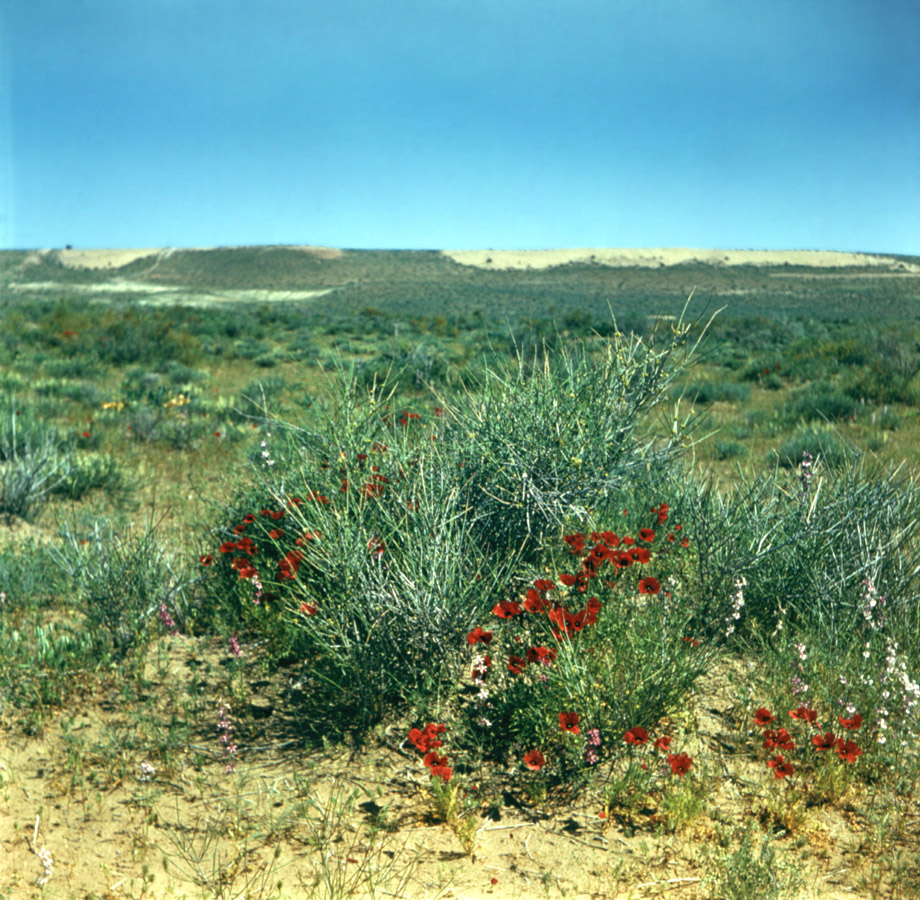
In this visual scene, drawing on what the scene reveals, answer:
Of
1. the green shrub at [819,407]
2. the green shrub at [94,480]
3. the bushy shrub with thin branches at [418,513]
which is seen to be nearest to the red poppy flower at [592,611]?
the bushy shrub with thin branches at [418,513]

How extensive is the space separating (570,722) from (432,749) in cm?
55

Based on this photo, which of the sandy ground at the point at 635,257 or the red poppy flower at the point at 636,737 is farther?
the sandy ground at the point at 635,257

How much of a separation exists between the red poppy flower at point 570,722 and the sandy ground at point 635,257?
74.2 ft

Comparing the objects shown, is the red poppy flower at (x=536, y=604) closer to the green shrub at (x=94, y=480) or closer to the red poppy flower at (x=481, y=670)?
the red poppy flower at (x=481, y=670)

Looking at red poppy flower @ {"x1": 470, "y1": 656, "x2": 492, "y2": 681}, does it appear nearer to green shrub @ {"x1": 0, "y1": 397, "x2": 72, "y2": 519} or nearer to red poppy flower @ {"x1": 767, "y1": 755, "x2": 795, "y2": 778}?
red poppy flower @ {"x1": 767, "y1": 755, "x2": 795, "y2": 778}

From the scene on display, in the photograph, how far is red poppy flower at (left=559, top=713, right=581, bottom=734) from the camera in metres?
2.54

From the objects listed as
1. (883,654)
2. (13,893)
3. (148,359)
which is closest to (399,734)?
(13,893)

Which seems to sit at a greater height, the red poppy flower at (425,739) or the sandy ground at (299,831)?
the red poppy flower at (425,739)

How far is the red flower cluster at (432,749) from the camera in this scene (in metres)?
2.52

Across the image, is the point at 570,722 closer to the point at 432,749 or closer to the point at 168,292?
the point at 432,749

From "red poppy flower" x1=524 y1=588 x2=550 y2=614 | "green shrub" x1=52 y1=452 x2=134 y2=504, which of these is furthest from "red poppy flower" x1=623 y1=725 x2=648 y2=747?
"green shrub" x1=52 y1=452 x2=134 y2=504

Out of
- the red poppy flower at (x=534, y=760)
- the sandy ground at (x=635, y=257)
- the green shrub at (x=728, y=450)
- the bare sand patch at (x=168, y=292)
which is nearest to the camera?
the red poppy flower at (x=534, y=760)

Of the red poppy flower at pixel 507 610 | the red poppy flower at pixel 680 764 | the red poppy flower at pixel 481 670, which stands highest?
the red poppy flower at pixel 507 610

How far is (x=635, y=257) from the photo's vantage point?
67.4 meters
